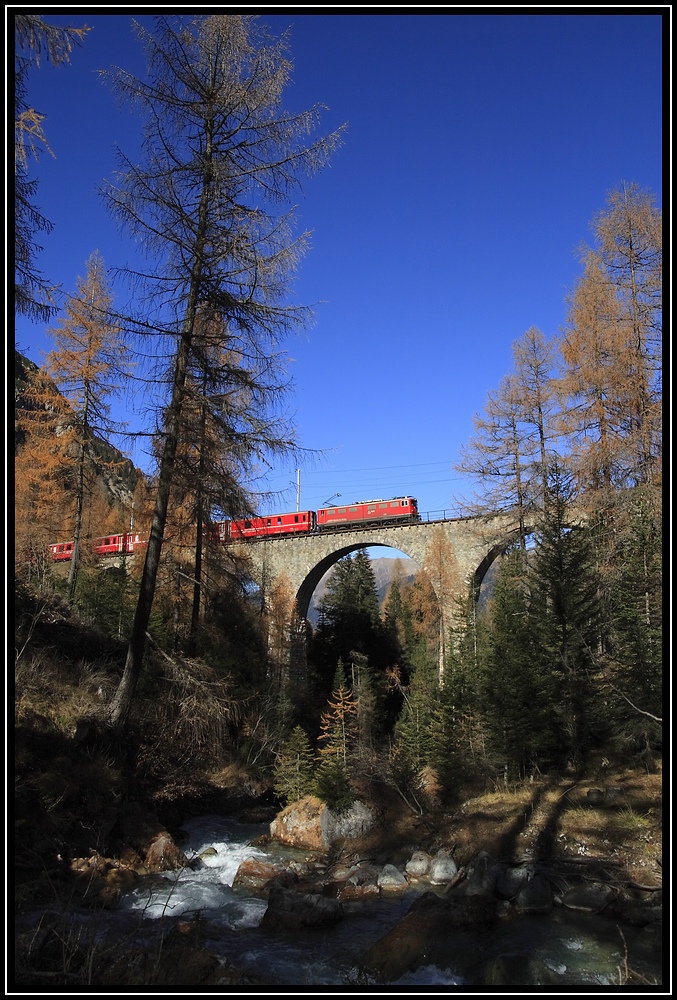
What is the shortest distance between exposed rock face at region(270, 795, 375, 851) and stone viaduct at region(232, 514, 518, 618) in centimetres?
1084

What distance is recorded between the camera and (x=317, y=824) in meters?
14.1

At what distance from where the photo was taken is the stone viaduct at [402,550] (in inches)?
1058

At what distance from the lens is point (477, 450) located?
61.8ft

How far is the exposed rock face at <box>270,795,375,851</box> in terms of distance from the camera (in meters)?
13.6

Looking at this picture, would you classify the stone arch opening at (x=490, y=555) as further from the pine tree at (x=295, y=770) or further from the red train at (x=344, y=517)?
the pine tree at (x=295, y=770)

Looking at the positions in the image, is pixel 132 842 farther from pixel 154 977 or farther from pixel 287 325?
pixel 287 325

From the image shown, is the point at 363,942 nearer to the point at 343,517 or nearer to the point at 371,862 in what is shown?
the point at 371,862

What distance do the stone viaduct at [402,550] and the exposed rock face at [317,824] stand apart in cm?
1084

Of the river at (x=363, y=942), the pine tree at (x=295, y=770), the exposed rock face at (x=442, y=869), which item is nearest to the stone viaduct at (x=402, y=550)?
the pine tree at (x=295, y=770)

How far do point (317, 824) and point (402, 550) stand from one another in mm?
17329

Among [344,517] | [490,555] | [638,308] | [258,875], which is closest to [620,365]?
[638,308]

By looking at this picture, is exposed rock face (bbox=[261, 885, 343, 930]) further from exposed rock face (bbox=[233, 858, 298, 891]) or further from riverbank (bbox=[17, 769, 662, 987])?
exposed rock face (bbox=[233, 858, 298, 891])
